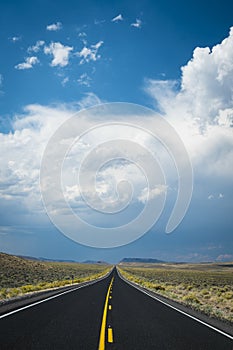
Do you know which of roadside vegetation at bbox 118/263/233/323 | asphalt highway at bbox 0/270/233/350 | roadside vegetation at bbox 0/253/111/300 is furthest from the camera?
roadside vegetation at bbox 0/253/111/300

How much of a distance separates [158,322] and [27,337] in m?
5.25

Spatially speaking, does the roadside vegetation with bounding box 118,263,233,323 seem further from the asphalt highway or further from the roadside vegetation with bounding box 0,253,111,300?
the roadside vegetation with bounding box 0,253,111,300

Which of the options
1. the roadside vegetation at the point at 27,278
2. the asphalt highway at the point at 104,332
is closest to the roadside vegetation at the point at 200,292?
the asphalt highway at the point at 104,332

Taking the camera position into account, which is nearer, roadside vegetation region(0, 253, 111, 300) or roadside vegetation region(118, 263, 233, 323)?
roadside vegetation region(118, 263, 233, 323)

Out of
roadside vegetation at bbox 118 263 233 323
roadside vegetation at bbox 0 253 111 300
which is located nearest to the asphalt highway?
roadside vegetation at bbox 118 263 233 323

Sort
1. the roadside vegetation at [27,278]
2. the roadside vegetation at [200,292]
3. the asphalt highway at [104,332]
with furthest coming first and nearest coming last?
the roadside vegetation at [27,278], the roadside vegetation at [200,292], the asphalt highway at [104,332]

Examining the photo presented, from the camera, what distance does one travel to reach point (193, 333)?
10469mm

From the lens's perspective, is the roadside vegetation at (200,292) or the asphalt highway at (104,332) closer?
the asphalt highway at (104,332)

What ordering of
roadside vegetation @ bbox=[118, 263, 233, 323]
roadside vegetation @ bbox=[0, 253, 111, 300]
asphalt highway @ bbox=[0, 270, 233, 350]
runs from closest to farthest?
asphalt highway @ bbox=[0, 270, 233, 350]
roadside vegetation @ bbox=[118, 263, 233, 323]
roadside vegetation @ bbox=[0, 253, 111, 300]

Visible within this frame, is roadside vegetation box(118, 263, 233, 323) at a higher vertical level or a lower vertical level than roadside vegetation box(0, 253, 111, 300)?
lower

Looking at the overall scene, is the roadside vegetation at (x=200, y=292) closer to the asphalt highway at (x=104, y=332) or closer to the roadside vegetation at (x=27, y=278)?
the asphalt highway at (x=104, y=332)

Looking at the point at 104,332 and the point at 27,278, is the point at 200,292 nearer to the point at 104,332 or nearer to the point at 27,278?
the point at 104,332

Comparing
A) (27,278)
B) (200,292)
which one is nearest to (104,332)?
(200,292)

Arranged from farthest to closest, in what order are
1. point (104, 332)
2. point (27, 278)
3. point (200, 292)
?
point (27, 278)
point (200, 292)
point (104, 332)
